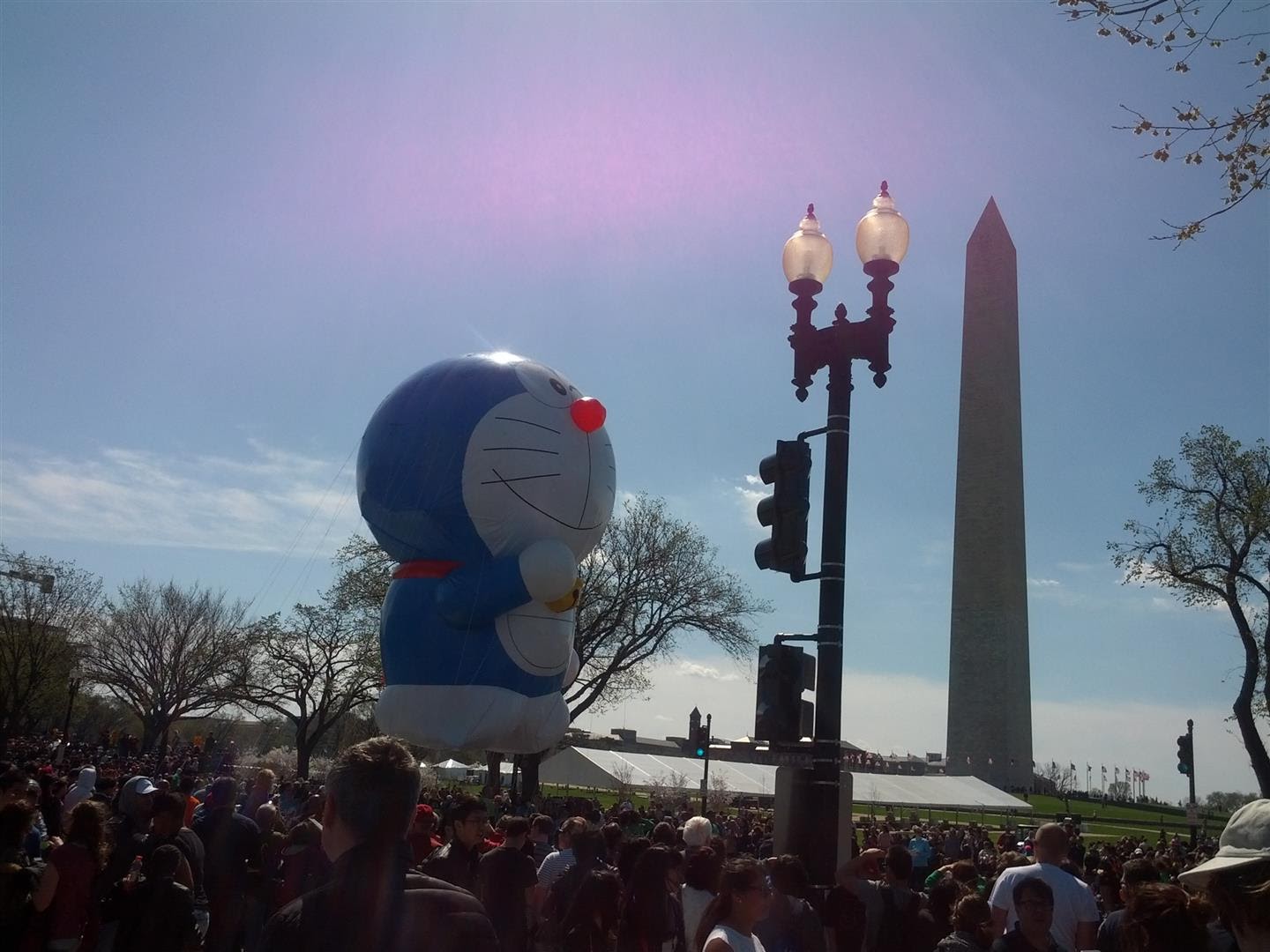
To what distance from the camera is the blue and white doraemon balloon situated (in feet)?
41.0

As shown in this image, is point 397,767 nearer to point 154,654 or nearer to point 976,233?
point 976,233

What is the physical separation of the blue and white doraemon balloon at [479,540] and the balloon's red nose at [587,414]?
0.02 metres

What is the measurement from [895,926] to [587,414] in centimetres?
850

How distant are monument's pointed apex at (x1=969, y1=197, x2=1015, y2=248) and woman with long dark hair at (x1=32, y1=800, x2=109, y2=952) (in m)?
38.0

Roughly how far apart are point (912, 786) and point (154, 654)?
34329 millimetres

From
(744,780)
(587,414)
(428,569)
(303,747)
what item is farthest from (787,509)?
(303,747)

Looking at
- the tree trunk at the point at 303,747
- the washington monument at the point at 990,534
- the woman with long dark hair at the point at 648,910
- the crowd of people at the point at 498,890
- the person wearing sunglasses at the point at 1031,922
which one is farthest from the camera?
the tree trunk at the point at 303,747

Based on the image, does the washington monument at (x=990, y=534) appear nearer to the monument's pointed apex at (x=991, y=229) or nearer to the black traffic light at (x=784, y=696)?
the monument's pointed apex at (x=991, y=229)

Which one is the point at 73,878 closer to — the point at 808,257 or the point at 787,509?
the point at 787,509

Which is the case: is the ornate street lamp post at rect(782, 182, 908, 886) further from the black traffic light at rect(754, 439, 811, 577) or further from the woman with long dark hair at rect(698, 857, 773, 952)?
the woman with long dark hair at rect(698, 857, 773, 952)

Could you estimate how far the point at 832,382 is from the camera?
6812 mm

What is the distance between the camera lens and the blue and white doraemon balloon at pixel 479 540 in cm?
1249

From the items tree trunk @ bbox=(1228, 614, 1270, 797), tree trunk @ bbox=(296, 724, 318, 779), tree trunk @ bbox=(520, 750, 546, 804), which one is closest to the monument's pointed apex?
tree trunk @ bbox=(1228, 614, 1270, 797)

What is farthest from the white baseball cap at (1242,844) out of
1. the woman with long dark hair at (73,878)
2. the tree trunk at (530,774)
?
the tree trunk at (530,774)
